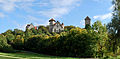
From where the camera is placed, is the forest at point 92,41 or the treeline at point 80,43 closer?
the forest at point 92,41

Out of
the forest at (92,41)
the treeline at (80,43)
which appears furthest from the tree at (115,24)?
the treeline at (80,43)

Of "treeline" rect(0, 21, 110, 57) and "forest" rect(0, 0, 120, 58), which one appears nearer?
"forest" rect(0, 0, 120, 58)

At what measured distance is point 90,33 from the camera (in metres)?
31.5

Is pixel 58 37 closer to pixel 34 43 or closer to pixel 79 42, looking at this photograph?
pixel 79 42

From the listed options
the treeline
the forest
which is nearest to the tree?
the forest

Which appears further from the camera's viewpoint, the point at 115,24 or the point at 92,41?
the point at 92,41

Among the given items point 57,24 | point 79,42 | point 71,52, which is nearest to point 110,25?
point 79,42

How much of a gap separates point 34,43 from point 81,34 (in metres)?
21.6

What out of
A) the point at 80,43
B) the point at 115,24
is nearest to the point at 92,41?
the point at 80,43

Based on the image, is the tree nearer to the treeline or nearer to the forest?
the forest

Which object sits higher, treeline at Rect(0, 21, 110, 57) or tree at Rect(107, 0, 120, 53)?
tree at Rect(107, 0, 120, 53)

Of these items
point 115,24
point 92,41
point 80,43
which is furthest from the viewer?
point 80,43

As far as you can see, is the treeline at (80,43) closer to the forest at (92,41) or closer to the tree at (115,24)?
the forest at (92,41)

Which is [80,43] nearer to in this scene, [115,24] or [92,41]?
[92,41]
